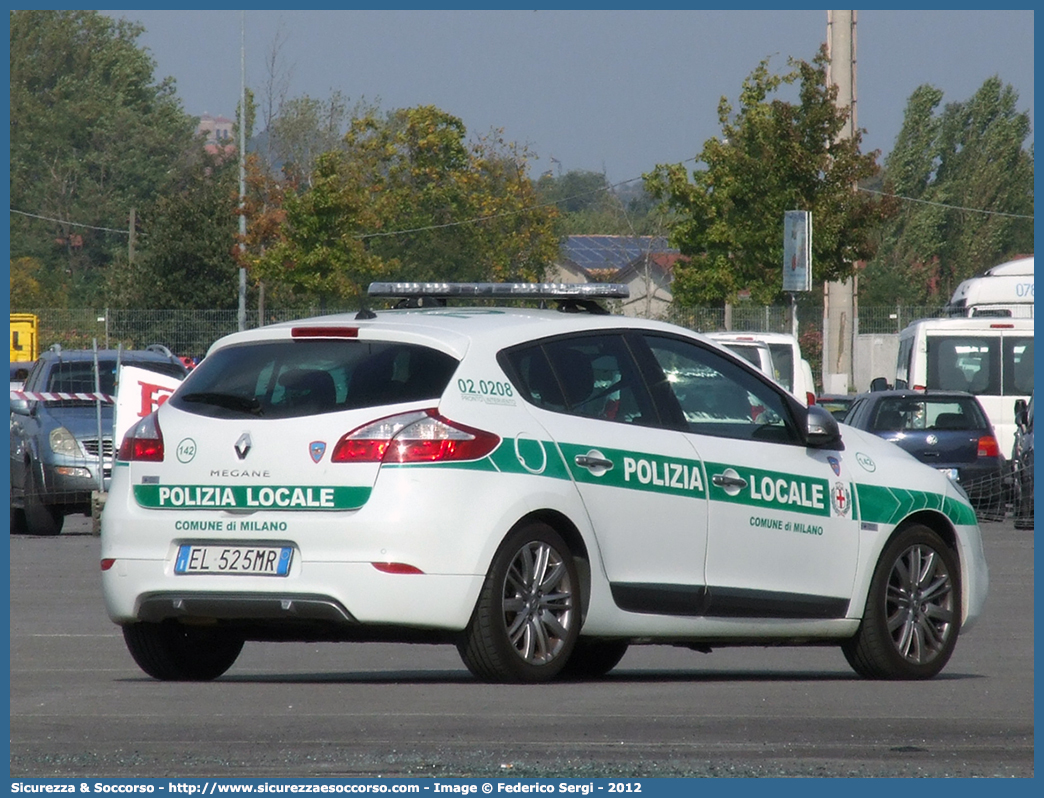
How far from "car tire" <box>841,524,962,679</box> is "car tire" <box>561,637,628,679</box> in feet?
3.47

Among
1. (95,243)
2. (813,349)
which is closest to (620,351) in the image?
(813,349)

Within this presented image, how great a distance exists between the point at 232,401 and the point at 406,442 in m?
0.82

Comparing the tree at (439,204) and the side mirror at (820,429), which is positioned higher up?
the tree at (439,204)

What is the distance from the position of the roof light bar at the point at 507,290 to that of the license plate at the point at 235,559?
158 centimetres

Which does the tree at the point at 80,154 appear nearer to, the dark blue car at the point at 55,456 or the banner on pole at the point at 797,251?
the banner on pole at the point at 797,251

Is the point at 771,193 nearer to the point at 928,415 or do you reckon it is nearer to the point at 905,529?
the point at 928,415

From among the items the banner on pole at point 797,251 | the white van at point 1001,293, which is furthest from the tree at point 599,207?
the white van at point 1001,293

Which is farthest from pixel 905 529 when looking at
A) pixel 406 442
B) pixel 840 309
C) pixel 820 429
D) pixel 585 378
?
pixel 840 309

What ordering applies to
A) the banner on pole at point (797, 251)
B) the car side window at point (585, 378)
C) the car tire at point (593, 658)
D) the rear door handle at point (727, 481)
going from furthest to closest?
1. the banner on pole at point (797, 251)
2. the car tire at point (593, 658)
3. the rear door handle at point (727, 481)
4. the car side window at point (585, 378)

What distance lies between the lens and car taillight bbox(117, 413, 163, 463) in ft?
28.6

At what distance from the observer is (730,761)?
653 cm

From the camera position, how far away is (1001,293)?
107ft

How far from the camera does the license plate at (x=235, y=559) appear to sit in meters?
8.36

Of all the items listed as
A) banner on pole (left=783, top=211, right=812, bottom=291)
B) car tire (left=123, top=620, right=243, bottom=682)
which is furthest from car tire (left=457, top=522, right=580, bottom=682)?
banner on pole (left=783, top=211, right=812, bottom=291)
